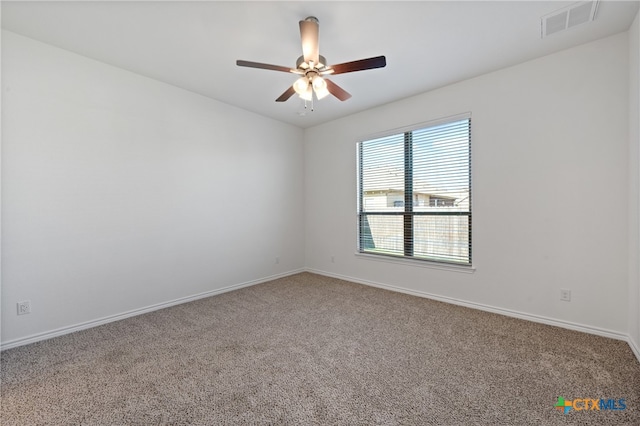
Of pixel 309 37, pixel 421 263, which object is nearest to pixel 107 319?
pixel 309 37

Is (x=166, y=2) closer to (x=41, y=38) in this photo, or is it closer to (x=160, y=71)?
(x=160, y=71)

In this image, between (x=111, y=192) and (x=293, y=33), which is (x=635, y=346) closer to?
(x=293, y=33)

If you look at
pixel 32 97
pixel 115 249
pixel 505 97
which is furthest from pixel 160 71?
pixel 505 97

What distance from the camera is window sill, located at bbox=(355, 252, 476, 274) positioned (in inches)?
127

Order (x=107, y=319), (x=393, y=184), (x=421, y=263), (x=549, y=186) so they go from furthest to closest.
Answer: (x=393, y=184), (x=421, y=263), (x=107, y=319), (x=549, y=186)

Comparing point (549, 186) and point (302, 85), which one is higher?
point (302, 85)

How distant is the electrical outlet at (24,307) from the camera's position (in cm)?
235

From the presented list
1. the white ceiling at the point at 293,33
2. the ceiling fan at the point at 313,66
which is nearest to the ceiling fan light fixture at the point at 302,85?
the ceiling fan at the point at 313,66

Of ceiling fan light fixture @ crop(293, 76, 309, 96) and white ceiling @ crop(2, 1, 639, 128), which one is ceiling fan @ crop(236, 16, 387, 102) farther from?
white ceiling @ crop(2, 1, 639, 128)

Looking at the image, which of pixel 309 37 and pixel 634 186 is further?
pixel 634 186

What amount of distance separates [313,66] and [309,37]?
7.8 inches

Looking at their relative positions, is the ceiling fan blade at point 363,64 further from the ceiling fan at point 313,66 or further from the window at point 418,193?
the window at point 418,193

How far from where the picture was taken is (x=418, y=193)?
3680mm

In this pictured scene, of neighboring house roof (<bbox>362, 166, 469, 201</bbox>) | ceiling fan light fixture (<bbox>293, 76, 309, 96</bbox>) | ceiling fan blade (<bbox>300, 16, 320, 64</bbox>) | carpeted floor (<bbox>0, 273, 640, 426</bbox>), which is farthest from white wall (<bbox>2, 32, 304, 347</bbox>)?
ceiling fan blade (<bbox>300, 16, 320, 64</bbox>)
